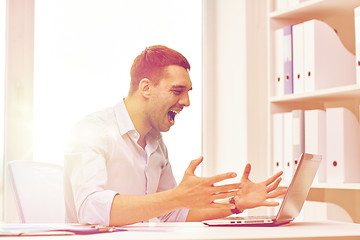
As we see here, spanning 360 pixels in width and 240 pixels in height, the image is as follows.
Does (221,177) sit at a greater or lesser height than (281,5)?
lesser

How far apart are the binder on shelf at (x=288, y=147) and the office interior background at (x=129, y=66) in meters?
0.11

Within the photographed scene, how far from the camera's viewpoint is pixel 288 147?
2.47m

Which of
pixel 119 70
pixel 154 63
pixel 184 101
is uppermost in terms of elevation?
pixel 119 70

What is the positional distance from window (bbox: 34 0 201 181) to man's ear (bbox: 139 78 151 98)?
822 mm

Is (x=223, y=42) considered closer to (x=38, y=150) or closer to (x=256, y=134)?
(x=256, y=134)

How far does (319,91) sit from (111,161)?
1.06 m

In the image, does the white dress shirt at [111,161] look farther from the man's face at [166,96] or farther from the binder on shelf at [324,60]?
the binder on shelf at [324,60]

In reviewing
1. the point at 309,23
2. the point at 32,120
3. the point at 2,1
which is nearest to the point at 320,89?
the point at 309,23

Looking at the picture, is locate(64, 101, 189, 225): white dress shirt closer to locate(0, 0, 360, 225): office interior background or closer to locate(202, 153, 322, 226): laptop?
locate(202, 153, 322, 226): laptop

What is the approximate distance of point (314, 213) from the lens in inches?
95.9

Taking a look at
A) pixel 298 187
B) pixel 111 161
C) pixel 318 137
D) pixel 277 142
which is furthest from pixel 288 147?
pixel 298 187

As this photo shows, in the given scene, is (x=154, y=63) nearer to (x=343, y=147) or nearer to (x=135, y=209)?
(x=135, y=209)

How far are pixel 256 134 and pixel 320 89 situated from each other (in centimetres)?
70

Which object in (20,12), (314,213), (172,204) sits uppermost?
(20,12)
